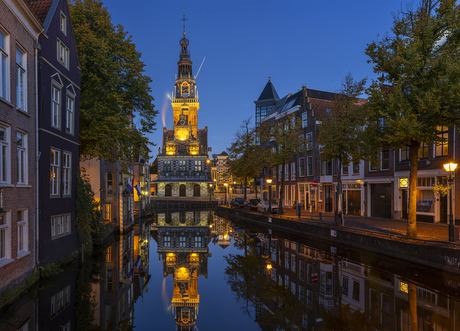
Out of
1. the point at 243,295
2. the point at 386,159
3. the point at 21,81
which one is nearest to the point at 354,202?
the point at 386,159

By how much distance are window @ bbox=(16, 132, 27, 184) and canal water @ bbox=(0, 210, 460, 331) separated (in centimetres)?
394

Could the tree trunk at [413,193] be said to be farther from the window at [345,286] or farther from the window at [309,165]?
the window at [309,165]

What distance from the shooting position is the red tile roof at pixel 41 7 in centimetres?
1539

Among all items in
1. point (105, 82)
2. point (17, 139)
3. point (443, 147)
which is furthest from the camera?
point (443, 147)

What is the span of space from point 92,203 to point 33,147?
685 cm

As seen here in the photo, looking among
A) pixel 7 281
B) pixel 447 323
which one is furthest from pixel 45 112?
pixel 447 323

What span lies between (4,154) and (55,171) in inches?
198

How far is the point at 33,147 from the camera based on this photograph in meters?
13.3

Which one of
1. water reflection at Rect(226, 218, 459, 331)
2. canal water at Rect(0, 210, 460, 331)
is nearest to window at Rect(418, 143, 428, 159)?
canal water at Rect(0, 210, 460, 331)

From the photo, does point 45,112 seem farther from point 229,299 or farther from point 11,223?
point 229,299

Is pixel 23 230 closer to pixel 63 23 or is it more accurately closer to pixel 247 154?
pixel 63 23

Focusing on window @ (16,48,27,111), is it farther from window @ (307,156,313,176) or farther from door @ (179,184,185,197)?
door @ (179,184,185,197)

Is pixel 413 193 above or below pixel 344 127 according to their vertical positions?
below

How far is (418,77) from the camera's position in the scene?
16.6 m
